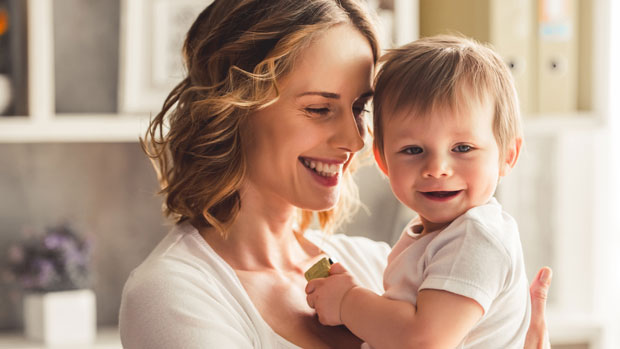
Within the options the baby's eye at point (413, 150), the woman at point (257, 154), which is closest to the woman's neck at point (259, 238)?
the woman at point (257, 154)

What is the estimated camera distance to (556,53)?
8.48ft

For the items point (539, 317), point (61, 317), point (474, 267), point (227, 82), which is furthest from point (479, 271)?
point (61, 317)

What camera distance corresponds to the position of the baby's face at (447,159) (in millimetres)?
1269

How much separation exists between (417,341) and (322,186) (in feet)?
1.30

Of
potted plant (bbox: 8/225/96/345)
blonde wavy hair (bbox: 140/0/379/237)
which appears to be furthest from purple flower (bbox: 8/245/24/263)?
blonde wavy hair (bbox: 140/0/379/237)

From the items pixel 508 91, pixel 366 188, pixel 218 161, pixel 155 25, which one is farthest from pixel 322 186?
pixel 366 188

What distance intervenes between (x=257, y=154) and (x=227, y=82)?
6.1 inches

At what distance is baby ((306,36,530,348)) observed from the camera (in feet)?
3.89

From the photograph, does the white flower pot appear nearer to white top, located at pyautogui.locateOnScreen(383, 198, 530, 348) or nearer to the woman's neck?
the woman's neck

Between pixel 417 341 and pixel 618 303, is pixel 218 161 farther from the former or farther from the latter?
pixel 618 303

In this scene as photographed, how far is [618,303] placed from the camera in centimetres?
284

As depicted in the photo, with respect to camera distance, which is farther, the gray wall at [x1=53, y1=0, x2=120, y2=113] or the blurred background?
the gray wall at [x1=53, y1=0, x2=120, y2=113]

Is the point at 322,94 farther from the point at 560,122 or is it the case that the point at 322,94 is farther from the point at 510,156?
the point at 560,122

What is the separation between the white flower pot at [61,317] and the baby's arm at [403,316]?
141 cm
